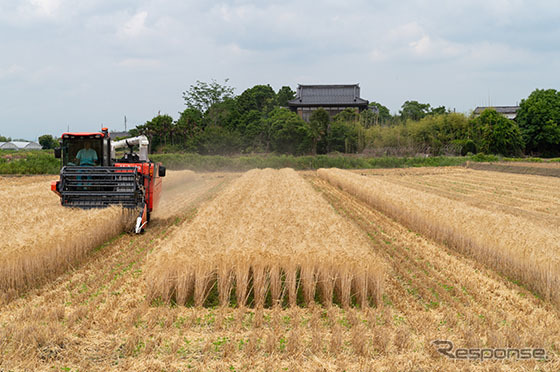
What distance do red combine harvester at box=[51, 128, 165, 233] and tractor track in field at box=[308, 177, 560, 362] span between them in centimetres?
585

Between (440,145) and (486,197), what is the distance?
2966cm

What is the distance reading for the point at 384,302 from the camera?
6098 mm

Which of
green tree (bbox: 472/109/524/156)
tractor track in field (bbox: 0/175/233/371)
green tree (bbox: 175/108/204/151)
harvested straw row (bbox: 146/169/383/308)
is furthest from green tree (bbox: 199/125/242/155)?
harvested straw row (bbox: 146/169/383/308)

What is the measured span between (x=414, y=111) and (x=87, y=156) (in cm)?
5619

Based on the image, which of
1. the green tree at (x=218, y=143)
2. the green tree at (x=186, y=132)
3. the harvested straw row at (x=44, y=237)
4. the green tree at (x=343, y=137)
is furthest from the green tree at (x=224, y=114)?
the harvested straw row at (x=44, y=237)

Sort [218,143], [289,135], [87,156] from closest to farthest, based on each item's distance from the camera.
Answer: [87,156], [218,143], [289,135]

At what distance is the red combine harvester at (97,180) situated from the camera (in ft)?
32.4

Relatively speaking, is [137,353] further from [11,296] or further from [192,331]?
[11,296]


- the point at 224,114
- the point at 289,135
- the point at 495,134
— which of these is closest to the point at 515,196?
the point at 289,135

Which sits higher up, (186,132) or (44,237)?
(186,132)

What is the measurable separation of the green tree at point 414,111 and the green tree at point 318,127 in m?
16.5

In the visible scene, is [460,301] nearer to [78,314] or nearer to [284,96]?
[78,314]

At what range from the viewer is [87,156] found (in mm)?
11117

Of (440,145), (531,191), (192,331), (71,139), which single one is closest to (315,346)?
(192,331)
